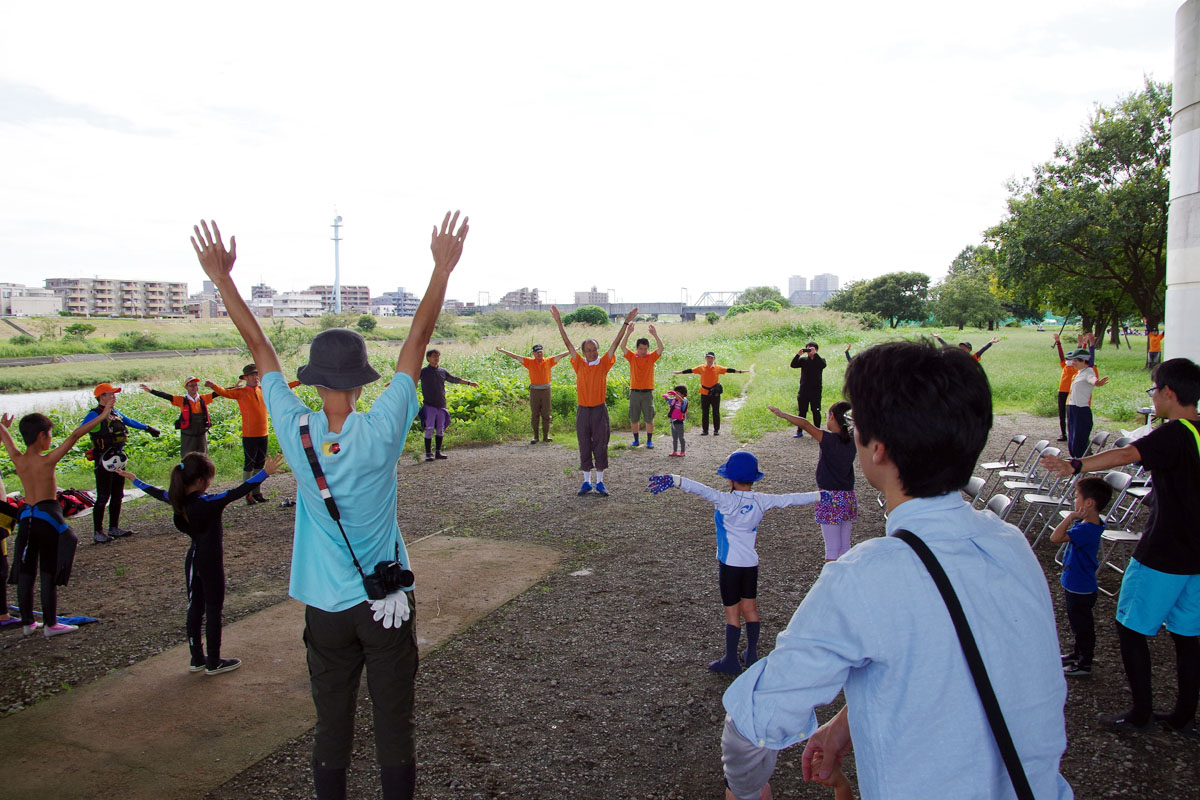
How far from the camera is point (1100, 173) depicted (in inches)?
1097

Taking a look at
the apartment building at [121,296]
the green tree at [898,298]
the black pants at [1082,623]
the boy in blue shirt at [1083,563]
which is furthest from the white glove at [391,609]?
the apartment building at [121,296]

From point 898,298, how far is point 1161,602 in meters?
81.7

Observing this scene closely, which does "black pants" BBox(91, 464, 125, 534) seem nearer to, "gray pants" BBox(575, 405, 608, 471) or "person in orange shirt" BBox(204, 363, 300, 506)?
"person in orange shirt" BBox(204, 363, 300, 506)

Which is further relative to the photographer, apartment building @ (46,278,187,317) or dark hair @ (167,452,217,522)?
apartment building @ (46,278,187,317)

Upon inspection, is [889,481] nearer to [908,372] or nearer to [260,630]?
[908,372]

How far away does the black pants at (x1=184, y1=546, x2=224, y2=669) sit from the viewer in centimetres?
473

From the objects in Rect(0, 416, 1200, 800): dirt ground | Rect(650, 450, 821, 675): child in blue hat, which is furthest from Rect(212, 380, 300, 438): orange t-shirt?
Rect(650, 450, 821, 675): child in blue hat

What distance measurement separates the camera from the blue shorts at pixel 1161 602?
3809 mm

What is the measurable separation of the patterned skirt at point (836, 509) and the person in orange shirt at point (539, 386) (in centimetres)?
831

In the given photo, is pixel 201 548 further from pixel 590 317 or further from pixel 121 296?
pixel 121 296

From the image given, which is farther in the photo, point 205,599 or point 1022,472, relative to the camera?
point 1022,472

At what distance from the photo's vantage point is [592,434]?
33.4 ft

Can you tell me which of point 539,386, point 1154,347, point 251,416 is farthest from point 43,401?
point 1154,347

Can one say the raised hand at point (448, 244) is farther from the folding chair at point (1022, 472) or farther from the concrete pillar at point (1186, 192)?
the concrete pillar at point (1186, 192)
